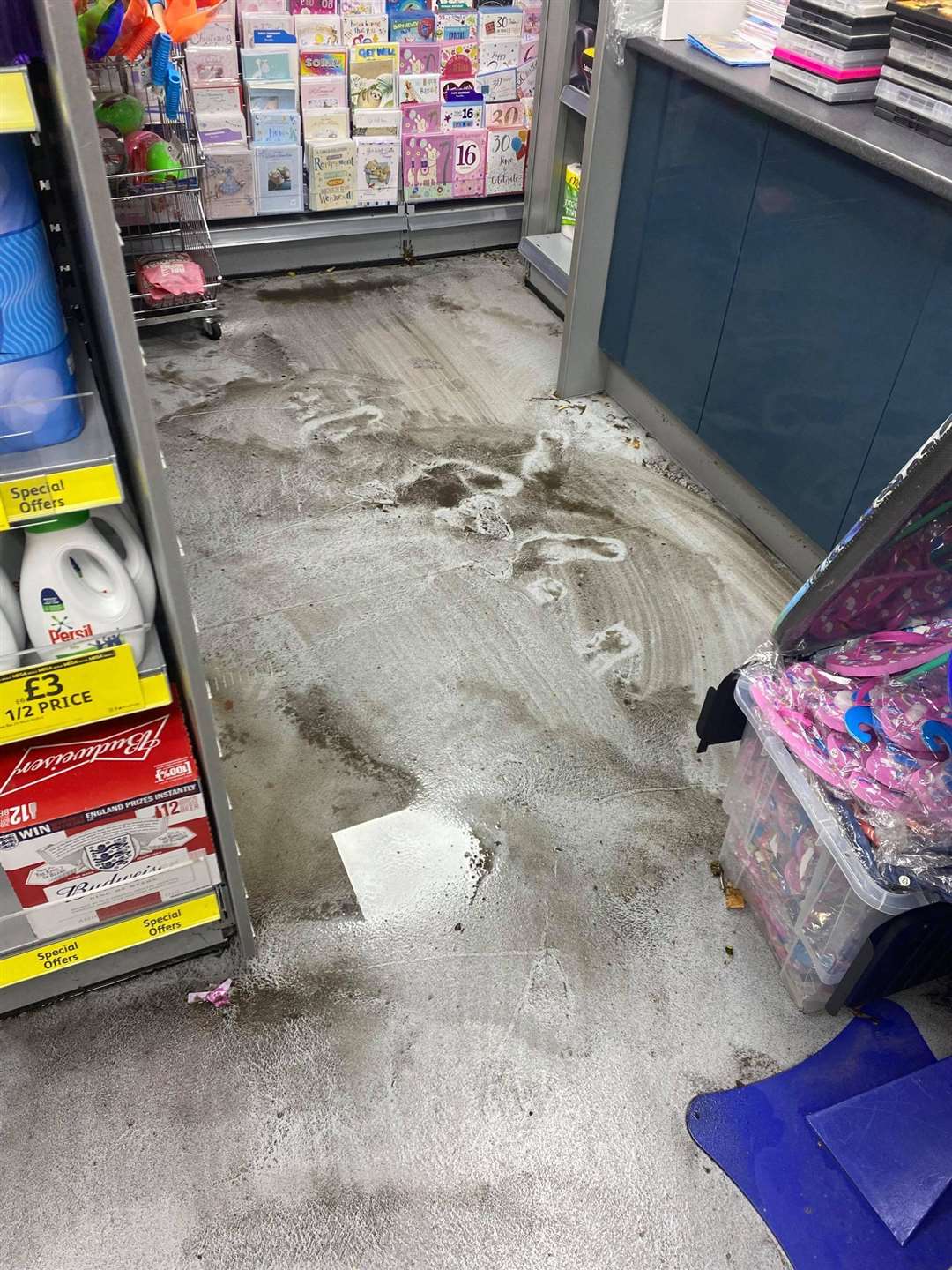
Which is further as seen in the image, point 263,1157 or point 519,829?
point 519,829

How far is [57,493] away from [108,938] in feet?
2.88

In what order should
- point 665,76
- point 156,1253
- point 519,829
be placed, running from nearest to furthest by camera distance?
point 156,1253
point 519,829
point 665,76

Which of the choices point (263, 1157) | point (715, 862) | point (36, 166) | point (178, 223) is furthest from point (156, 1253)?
point (178, 223)

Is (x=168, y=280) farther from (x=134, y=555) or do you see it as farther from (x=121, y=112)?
(x=134, y=555)

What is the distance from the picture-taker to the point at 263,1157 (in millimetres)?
1646

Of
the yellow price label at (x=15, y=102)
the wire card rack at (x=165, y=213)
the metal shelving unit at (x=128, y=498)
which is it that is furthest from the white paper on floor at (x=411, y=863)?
the wire card rack at (x=165, y=213)

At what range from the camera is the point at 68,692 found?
4.62ft

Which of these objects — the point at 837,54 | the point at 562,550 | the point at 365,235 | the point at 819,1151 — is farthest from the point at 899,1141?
the point at 365,235

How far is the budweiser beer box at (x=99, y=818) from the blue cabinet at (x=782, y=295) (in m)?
1.87

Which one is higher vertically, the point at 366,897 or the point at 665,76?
the point at 665,76

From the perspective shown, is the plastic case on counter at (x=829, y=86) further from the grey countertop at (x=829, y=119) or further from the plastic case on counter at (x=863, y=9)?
the plastic case on counter at (x=863, y=9)

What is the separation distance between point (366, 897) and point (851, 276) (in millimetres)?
1910

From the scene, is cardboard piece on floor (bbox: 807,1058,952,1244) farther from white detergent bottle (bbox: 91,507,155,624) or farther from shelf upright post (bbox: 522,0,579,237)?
shelf upright post (bbox: 522,0,579,237)

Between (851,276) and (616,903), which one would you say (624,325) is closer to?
(851,276)
